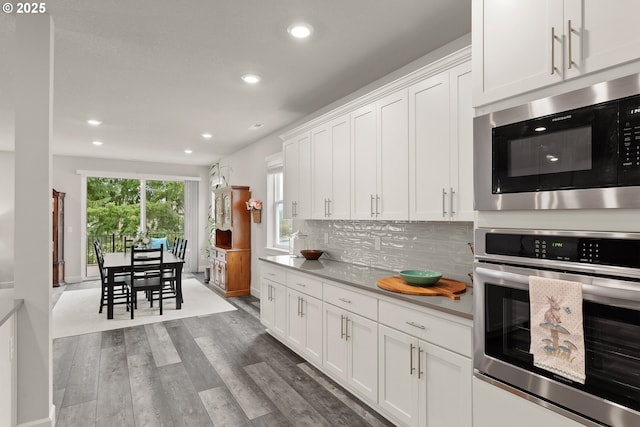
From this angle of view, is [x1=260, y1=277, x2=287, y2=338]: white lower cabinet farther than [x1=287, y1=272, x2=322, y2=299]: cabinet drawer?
Yes

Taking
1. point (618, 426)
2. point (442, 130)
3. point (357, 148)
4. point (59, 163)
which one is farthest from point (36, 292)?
point (59, 163)

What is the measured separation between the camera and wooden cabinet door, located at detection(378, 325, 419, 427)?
212cm

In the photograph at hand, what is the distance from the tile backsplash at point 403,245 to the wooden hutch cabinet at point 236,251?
8.05 feet

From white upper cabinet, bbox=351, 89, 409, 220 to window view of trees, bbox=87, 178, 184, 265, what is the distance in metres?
6.64

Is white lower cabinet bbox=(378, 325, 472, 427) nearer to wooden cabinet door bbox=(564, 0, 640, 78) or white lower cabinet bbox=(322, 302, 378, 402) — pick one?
white lower cabinet bbox=(322, 302, 378, 402)

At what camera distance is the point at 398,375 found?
7.37 feet

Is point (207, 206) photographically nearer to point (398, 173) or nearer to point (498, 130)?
point (398, 173)

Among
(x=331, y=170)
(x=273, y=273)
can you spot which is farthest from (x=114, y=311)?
(x=331, y=170)

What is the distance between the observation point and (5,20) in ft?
7.64

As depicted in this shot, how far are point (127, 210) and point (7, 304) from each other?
654 centimetres

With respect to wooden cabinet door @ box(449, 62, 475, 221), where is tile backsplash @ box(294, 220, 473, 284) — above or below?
below

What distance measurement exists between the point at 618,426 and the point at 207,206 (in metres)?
8.74

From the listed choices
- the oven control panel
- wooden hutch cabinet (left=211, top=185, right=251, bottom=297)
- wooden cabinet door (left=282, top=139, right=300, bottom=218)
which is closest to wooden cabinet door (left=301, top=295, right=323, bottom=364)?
wooden cabinet door (left=282, top=139, right=300, bottom=218)

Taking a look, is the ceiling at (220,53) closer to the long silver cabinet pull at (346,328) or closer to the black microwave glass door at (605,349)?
the black microwave glass door at (605,349)
